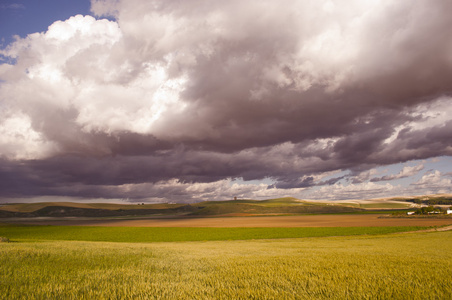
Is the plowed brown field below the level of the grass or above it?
below

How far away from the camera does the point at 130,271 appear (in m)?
8.70

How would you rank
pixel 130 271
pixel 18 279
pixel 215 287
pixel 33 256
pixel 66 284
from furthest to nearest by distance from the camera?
pixel 33 256, pixel 130 271, pixel 18 279, pixel 66 284, pixel 215 287

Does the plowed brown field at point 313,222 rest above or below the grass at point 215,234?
below

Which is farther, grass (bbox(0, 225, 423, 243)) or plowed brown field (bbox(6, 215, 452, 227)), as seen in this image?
plowed brown field (bbox(6, 215, 452, 227))

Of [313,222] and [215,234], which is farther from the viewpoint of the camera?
[313,222]

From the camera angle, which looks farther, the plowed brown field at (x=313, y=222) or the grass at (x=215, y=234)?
the plowed brown field at (x=313, y=222)

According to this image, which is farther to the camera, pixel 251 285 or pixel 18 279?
pixel 18 279

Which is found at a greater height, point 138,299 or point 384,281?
point 138,299

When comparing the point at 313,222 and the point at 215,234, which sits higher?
the point at 215,234

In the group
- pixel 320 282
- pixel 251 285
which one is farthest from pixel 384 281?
pixel 251 285

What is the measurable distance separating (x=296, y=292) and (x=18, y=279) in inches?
276

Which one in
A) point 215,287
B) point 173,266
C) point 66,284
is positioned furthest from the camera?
point 173,266

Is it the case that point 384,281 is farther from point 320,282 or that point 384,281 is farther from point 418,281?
point 320,282

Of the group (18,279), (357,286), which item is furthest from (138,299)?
(357,286)
